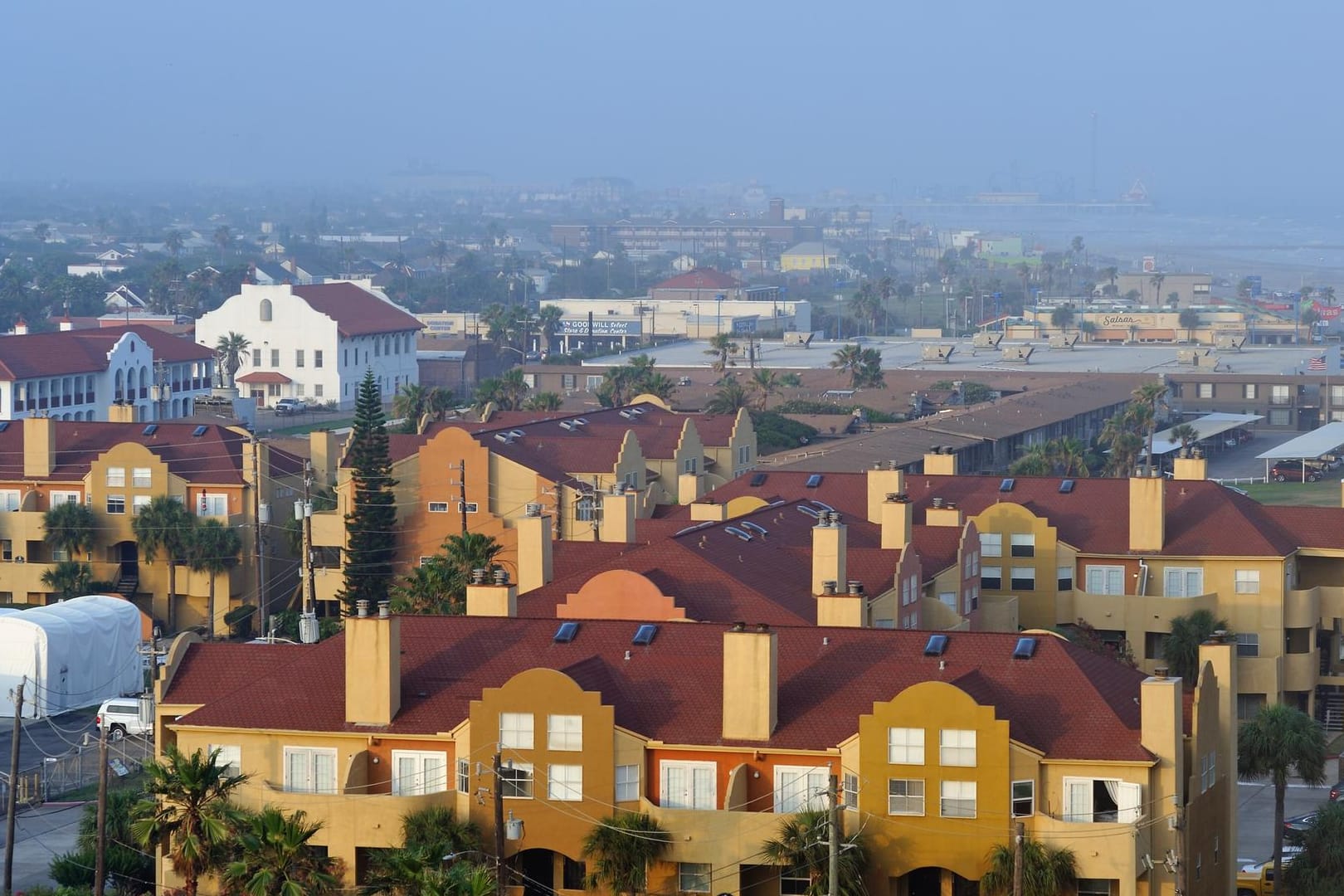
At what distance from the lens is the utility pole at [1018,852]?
36562mm

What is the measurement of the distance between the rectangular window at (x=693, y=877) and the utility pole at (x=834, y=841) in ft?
7.96

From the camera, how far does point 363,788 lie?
42500 mm

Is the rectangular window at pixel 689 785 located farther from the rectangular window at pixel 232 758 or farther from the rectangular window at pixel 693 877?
the rectangular window at pixel 232 758

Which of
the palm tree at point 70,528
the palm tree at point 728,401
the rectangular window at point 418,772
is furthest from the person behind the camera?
the palm tree at point 728,401

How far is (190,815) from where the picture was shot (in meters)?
38.5

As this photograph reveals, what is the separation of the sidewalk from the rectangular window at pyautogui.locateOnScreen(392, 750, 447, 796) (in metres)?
8.38

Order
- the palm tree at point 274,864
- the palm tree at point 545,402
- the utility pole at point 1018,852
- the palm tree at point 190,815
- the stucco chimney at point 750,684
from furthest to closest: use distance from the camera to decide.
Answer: the palm tree at point 545,402 < the stucco chimney at point 750,684 < the palm tree at point 190,815 < the palm tree at point 274,864 < the utility pole at point 1018,852

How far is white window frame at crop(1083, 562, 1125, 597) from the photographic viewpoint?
69.8m

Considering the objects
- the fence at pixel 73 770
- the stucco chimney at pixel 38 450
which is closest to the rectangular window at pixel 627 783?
the fence at pixel 73 770

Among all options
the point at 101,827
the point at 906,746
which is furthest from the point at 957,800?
the point at 101,827

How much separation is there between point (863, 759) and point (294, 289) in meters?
137

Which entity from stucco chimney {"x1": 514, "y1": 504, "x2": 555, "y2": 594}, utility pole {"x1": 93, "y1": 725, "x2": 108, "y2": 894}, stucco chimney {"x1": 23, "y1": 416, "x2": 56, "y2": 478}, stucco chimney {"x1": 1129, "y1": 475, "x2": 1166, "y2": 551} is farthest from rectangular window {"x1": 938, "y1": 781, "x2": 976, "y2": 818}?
stucco chimney {"x1": 23, "y1": 416, "x2": 56, "y2": 478}

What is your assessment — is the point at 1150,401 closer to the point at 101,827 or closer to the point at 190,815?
the point at 101,827

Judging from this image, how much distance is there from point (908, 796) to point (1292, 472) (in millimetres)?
89320
